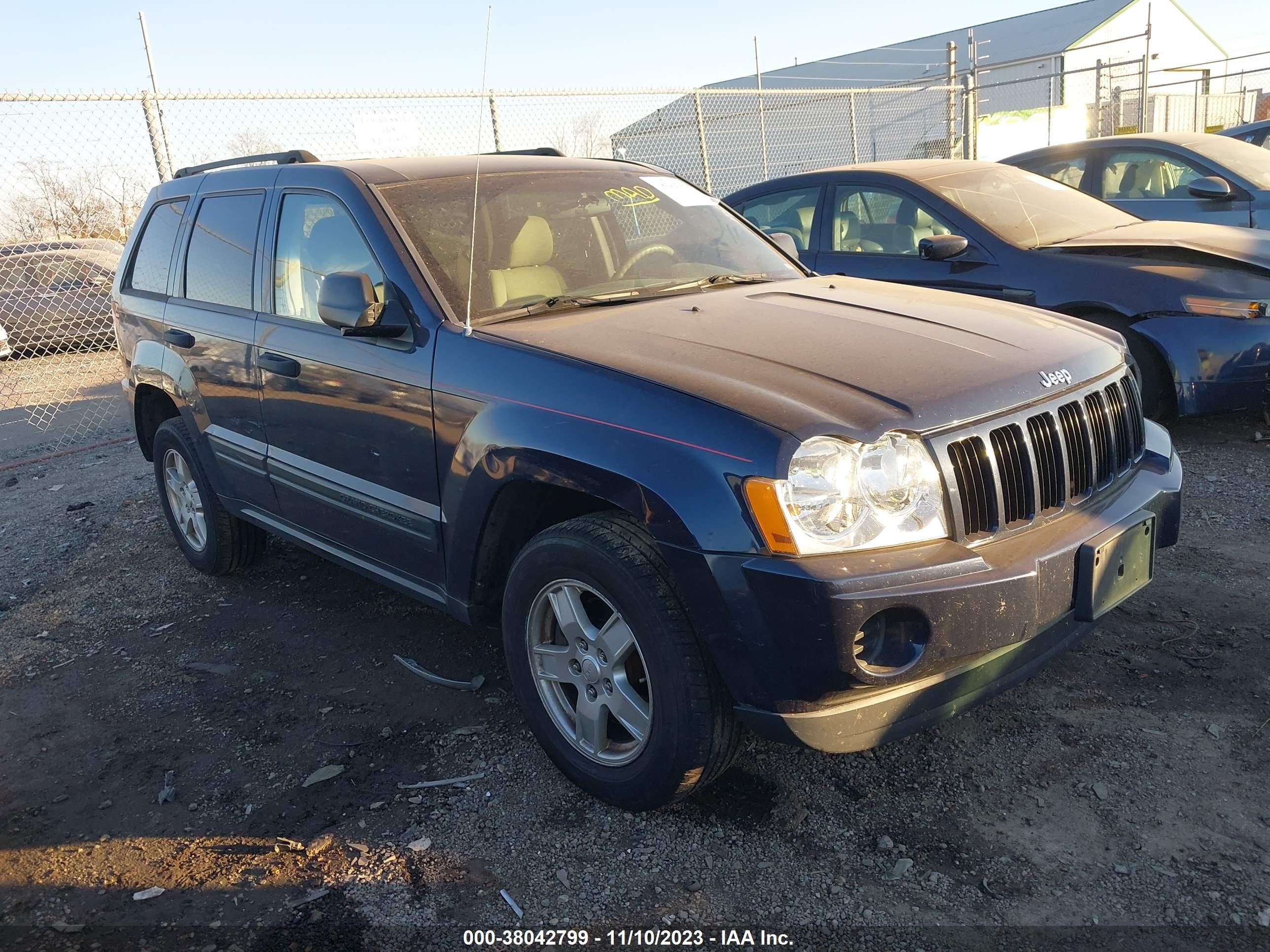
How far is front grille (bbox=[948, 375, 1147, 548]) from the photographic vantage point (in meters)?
2.52

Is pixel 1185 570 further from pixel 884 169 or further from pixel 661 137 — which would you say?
pixel 661 137

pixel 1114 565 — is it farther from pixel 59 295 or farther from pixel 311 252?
pixel 59 295

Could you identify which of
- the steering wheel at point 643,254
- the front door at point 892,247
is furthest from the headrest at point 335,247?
the front door at point 892,247

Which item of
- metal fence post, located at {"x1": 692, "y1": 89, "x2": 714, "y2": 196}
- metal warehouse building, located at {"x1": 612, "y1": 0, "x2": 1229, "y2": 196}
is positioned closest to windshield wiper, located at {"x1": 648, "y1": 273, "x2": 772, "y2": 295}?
metal fence post, located at {"x1": 692, "y1": 89, "x2": 714, "y2": 196}

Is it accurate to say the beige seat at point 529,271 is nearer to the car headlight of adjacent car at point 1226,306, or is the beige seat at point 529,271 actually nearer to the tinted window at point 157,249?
the tinted window at point 157,249

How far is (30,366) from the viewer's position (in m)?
12.6

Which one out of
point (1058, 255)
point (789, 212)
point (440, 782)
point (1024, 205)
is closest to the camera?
point (440, 782)

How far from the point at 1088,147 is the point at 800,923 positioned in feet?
25.6

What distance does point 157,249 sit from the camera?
494cm

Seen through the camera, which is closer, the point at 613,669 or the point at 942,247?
the point at 613,669

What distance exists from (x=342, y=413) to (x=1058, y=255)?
13.7 ft

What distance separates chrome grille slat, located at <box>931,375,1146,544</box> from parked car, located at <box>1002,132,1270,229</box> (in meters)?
5.65

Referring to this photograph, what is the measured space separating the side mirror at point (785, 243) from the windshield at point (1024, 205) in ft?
6.46

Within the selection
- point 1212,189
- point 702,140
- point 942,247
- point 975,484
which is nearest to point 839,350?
point 975,484
